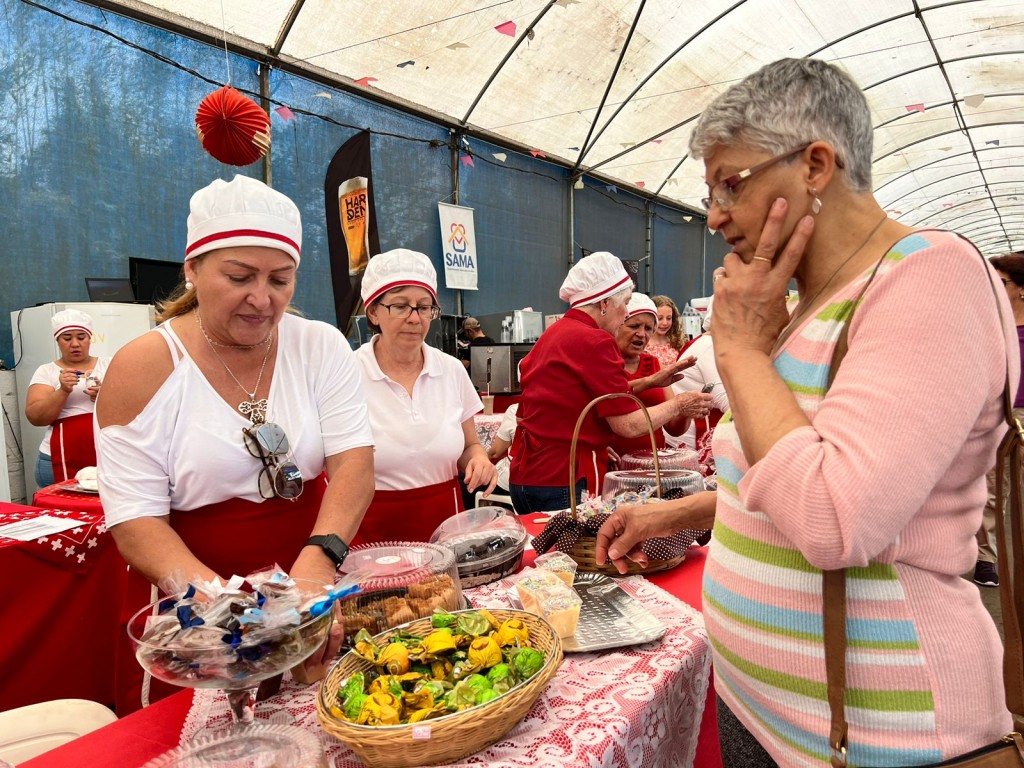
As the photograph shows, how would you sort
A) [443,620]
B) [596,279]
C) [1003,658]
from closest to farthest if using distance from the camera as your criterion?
[1003,658] → [443,620] → [596,279]

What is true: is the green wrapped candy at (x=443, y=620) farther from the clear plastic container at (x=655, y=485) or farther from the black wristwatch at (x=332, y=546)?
the clear plastic container at (x=655, y=485)

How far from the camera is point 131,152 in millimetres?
5617

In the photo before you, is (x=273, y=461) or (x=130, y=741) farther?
(x=273, y=461)

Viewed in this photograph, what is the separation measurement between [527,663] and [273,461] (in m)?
0.88

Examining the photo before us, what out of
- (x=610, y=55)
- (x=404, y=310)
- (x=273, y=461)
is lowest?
(x=273, y=461)

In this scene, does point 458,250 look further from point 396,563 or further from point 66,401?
point 396,563

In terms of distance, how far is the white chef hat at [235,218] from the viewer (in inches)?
61.4

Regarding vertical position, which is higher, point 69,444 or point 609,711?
point 69,444

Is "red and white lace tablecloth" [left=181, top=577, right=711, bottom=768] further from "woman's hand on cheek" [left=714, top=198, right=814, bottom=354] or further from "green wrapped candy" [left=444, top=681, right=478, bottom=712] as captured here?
"woman's hand on cheek" [left=714, top=198, right=814, bottom=354]

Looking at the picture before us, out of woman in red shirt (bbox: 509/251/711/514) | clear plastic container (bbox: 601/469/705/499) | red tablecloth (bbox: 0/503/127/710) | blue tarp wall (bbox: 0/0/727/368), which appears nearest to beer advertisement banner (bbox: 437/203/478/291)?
blue tarp wall (bbox: 0/0/727/368)

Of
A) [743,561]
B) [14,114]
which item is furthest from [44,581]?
[14,114]

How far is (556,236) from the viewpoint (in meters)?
10.6

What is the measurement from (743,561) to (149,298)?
228 inches

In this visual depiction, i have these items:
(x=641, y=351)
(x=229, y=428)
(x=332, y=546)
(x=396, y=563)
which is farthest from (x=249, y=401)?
(x=641, y=351)
